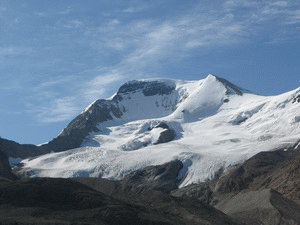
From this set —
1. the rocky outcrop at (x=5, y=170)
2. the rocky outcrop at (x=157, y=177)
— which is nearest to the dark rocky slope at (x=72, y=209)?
the rocky outcrop at (x=157, y=177)

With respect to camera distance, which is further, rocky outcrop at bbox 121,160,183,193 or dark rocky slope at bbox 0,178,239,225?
rocky outcrop at bbox 121,160,183,193

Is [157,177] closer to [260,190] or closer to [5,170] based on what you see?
[5,170]

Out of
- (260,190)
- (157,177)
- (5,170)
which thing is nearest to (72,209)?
Result: (260,190)

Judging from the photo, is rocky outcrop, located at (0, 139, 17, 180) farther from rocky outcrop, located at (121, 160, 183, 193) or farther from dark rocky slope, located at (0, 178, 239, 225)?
dark rocky slope, located at (0, 178, 239, 225)

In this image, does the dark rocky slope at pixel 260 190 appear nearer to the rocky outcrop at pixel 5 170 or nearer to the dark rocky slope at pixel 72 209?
the dark rocky slope at pixel 72 209

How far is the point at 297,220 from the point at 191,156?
263 feet

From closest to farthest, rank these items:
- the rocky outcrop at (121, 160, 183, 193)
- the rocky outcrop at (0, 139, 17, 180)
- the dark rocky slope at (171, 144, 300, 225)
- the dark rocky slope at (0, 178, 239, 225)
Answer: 1. the dark rocky slope at (0, 178, 239, 225)
2. the dark rocky slope at (171, 144, 300, 225)
3. the rocky outcrop at (0, 139, 17, 180)
4. the rocky outcrop at (121, 160, 183, 193)

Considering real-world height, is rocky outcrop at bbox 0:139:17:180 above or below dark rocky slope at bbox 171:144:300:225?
above

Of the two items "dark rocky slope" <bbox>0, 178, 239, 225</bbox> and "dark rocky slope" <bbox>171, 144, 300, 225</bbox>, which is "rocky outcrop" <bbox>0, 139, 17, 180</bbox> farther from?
"dark rocky slope" <bbox>0, 178, 239, 225</bbox>

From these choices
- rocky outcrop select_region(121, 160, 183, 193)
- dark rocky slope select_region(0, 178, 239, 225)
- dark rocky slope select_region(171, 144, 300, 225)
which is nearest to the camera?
dark rocky slope select_region(0, 178, 239, 225)

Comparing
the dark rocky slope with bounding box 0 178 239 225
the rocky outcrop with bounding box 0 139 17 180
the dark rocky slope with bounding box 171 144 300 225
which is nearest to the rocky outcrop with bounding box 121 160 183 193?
the dark rocky slope with bounding box 171 144 300 225

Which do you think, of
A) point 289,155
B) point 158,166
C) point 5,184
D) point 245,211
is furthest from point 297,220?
point 158,166

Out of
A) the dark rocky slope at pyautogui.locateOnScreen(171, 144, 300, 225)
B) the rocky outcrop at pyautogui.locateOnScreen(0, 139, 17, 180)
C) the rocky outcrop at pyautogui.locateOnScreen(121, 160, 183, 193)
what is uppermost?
the rocky outcrop at pyautogui.locateOnScreen(0, 139, 17, 180)

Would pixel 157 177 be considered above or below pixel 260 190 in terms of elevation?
above
